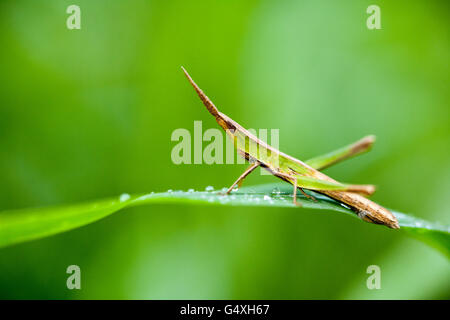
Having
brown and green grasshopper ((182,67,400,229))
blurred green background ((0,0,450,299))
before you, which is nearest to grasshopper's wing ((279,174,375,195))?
brown and green grasshopper ((182,67,400,229))

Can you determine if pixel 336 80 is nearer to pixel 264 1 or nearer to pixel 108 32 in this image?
pixel 264 1

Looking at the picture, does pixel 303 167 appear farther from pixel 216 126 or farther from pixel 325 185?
pixel 216 126

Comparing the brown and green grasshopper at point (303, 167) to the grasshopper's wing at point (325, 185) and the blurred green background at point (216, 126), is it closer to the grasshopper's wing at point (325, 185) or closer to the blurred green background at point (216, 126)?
the grasshopper's wing at point (325, 185)

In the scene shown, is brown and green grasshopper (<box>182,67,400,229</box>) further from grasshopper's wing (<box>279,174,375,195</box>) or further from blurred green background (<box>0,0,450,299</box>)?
blurred green background (<box>0,0,450,299</box>)

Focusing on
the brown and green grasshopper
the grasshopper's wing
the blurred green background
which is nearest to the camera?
the grasshopper's wing

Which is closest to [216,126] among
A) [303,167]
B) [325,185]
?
[303,167]

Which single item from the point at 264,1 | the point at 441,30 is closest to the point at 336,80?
the point at 264,1
